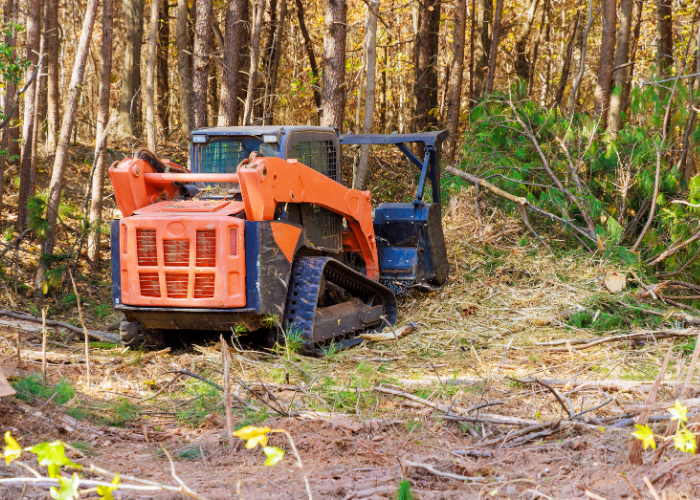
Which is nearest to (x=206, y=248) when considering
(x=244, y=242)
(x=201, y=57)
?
(x=244, y=242)

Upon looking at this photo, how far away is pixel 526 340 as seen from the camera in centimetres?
690

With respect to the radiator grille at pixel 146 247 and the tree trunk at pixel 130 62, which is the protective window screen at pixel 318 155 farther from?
the tree trunk at pixel 130 62

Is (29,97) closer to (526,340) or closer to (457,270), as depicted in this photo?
(457,270)

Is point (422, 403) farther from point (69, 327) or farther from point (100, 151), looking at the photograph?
point (100, 151)

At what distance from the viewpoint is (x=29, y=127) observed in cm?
1015

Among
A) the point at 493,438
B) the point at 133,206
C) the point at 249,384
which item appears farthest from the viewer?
the point at 133,206

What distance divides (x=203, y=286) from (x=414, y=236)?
327 cm

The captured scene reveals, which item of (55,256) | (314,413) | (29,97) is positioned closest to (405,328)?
(314,413)

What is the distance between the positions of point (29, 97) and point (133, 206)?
5.59 metres

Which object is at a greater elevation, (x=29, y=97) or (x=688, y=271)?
(x=29, y=97)

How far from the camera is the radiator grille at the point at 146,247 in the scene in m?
5.91

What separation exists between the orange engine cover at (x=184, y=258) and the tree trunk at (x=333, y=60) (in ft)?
20.3

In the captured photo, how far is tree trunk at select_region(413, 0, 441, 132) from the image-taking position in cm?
1694

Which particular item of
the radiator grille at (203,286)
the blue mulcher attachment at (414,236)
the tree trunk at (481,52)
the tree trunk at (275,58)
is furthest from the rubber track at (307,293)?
the tree trunk at (481,52)
